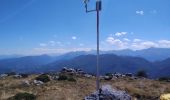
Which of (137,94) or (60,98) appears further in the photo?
(137,94)

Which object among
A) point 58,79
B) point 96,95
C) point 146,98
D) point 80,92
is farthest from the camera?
point 58,79

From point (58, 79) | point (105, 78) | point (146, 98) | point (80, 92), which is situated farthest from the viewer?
point (105, 78)

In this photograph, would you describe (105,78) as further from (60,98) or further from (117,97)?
(117,97)

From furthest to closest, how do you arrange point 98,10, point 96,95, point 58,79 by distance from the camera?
point 58,79, point 96,95, point 98,10

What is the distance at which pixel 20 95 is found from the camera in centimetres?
2622

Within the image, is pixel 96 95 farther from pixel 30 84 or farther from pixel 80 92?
pixel 30 84

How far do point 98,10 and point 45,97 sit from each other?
38.5 ft

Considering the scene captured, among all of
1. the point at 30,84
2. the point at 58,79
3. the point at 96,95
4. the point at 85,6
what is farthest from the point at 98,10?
the point at 58,79

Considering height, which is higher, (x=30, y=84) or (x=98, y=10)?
(x=98, y=10)

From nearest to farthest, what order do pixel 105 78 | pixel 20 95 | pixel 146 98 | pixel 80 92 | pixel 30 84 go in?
pixel 20 95
pixel 146 98
pixel 80 92
pixel 30 84
pixel 105 78

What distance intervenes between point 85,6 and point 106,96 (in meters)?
5.76

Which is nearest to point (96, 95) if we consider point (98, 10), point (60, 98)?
point (98, 10)

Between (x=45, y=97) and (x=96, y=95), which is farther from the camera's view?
(x=45, y=97)

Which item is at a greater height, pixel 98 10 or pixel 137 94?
pixel 98 10
